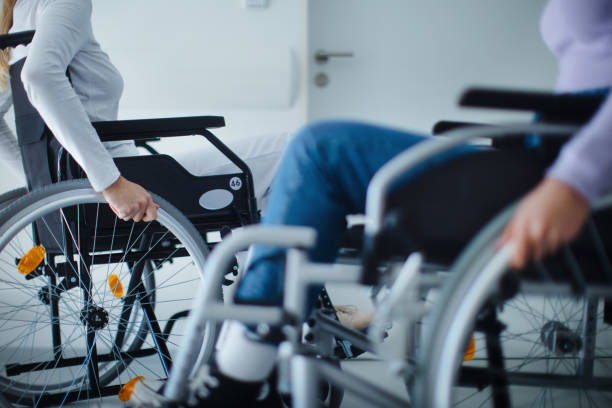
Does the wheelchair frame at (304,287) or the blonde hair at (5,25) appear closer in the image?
the wheelchair frame at (304,287)

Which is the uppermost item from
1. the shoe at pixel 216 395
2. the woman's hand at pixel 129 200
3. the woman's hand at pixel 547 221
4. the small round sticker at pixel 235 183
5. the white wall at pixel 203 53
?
the white wall at pixel 203 53

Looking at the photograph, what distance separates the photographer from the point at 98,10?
5.49 feet

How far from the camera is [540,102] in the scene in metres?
0.42

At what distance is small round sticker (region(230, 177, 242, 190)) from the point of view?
89 cm

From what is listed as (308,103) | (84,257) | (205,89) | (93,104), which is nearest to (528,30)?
(308,103)

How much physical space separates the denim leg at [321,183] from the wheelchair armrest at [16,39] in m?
0.65

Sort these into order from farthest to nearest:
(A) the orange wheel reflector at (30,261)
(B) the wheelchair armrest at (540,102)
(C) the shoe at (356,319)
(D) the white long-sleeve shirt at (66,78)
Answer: (C) the shoe at (356,319), (A) the orange wheel reflector at (30,261), (D) the white long-sleeve shirt at (66,78), (B) the wheelchair armrest at (540,102)

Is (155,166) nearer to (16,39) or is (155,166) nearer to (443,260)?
(16,39)

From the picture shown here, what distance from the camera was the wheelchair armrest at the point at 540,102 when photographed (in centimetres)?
39

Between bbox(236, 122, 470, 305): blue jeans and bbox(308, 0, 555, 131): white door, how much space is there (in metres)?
1.41

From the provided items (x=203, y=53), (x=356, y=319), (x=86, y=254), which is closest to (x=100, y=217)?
(x=86, y=254)

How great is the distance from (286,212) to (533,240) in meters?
0.29

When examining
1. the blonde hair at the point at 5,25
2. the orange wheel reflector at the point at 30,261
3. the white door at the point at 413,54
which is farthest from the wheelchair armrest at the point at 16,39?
the white door at the point at 413,54

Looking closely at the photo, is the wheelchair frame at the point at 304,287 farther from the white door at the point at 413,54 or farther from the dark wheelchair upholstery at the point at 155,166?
the white door at the point at 413,54
